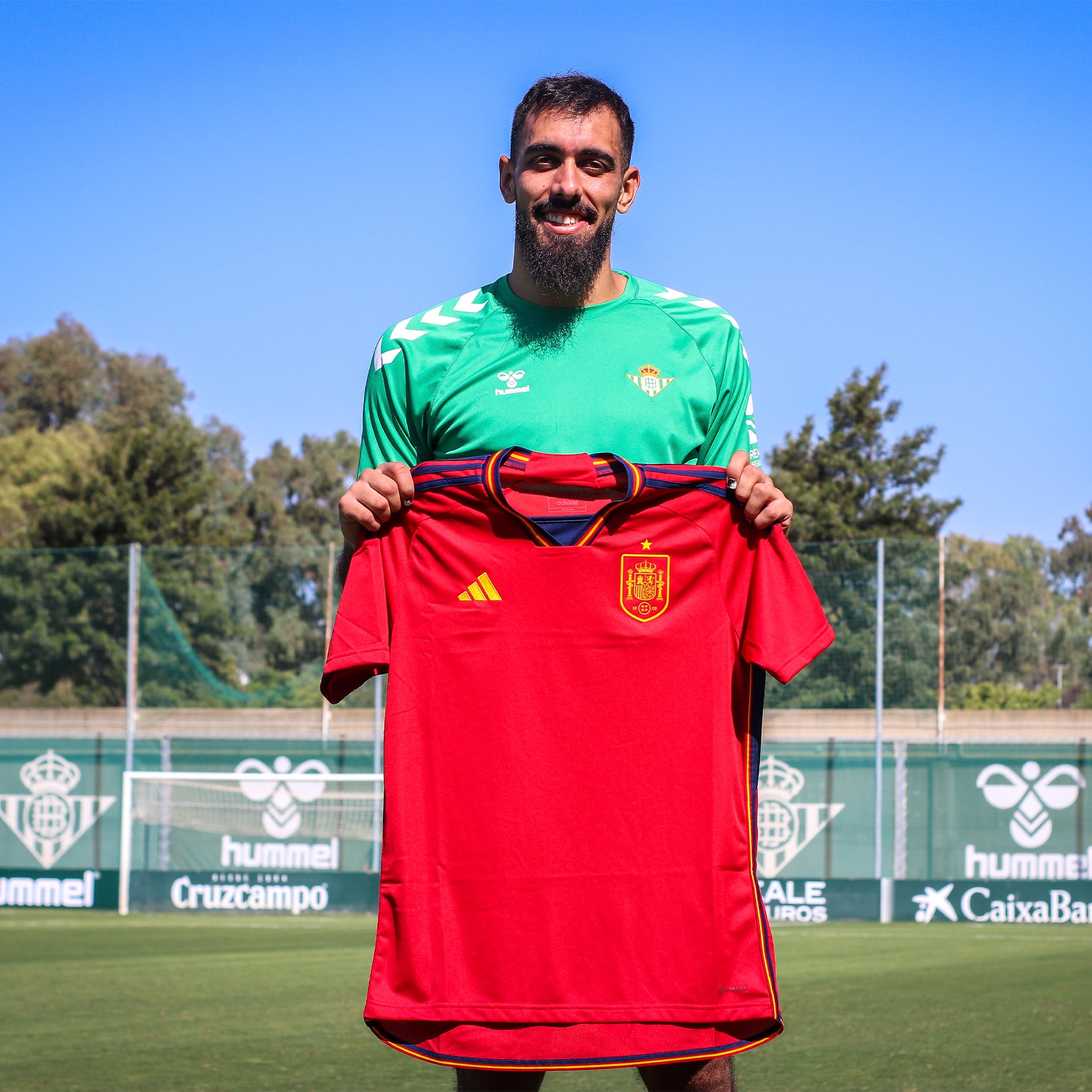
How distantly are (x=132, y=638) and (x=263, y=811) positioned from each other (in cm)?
256

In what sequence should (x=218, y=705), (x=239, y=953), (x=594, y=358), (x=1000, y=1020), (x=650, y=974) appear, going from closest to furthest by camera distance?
(x=650, y=974) < (x=594, y=358) < (x=1000, y=1020) < (x=239, y=953) < (x=218, y=705)

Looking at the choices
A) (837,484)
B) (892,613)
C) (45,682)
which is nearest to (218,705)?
(45,682)

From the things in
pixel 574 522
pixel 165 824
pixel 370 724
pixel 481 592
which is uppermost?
pixel 574 522

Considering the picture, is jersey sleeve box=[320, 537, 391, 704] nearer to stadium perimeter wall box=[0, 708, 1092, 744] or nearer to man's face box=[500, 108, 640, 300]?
man's face box=[500, 108, 640, 300]

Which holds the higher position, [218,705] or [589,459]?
[589,459]

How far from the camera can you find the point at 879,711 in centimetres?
1402

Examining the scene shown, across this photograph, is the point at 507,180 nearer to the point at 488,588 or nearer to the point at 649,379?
the point at 649,379

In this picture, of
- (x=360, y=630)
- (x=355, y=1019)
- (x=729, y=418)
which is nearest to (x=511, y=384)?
(x=729, y=418)

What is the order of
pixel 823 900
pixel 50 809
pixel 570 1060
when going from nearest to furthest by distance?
pixel 570 1060
pixel 823 900
pixel 50 809

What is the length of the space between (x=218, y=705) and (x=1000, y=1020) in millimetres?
10821

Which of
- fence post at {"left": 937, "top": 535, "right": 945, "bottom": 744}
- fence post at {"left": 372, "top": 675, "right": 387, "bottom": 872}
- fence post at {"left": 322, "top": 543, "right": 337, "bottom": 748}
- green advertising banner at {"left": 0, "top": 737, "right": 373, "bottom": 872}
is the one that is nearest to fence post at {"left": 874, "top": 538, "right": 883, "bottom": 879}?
fence post at {"left": 937, "top": 535, "right": 945, "bottom": 744}

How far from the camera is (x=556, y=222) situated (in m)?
2.72

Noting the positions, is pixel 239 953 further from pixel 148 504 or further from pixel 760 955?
pixel 148 504

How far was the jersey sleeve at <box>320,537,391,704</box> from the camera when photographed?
2.56 meters
